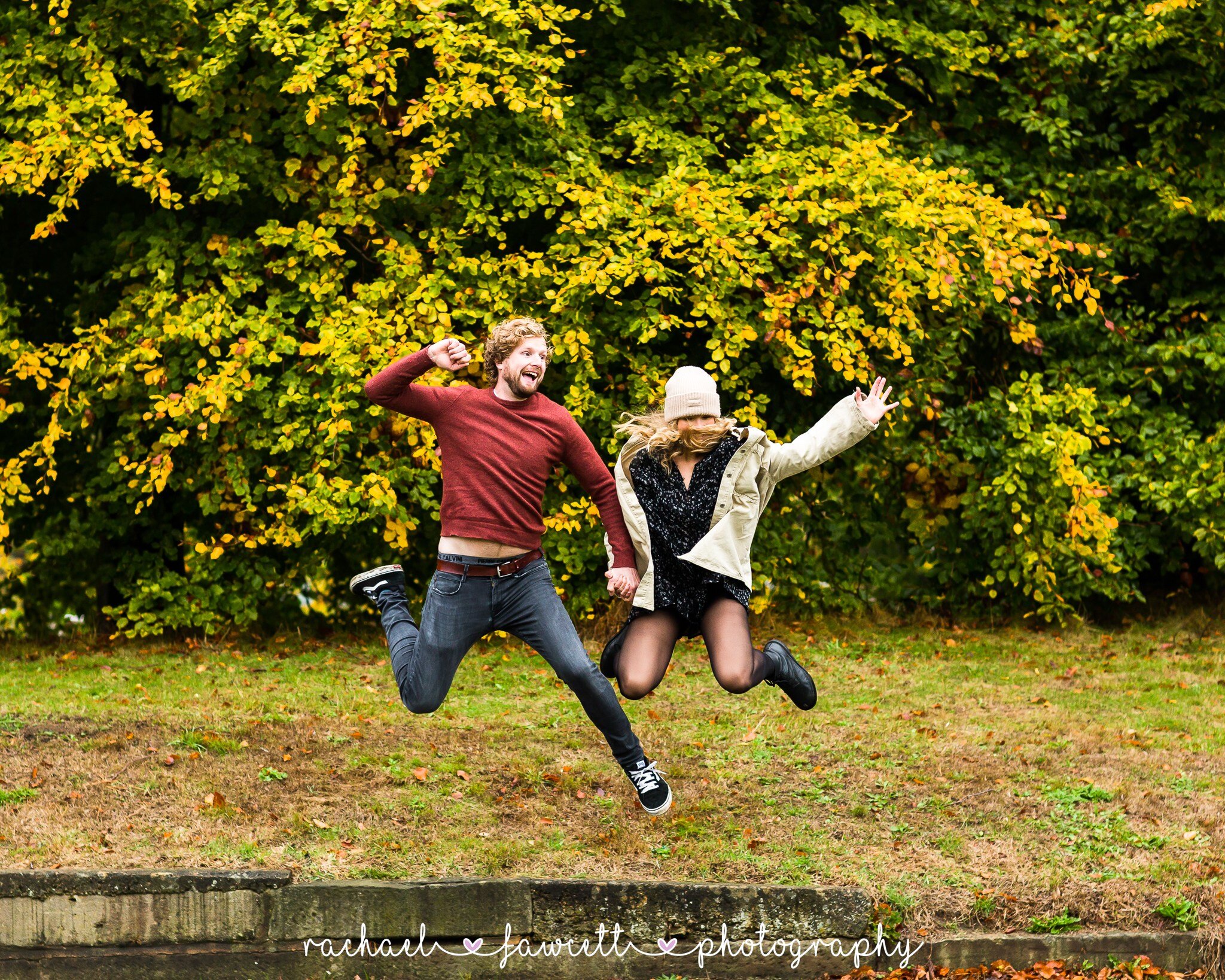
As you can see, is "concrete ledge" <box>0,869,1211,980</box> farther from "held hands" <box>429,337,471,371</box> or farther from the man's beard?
"held hands" <box>429,337,471,371</box>

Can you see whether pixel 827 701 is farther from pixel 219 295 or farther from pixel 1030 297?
pixel 219 295

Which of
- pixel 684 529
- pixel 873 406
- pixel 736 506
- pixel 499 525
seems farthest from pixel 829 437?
pixel 499 525

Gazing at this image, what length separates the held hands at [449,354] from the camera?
493 centimetres

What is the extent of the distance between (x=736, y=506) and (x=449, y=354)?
1.45m

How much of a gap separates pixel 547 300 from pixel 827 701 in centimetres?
321

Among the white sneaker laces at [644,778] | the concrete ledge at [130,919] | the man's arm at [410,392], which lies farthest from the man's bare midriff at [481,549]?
the concrete ledge at [130,919]

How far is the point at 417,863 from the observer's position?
5578 millimetres

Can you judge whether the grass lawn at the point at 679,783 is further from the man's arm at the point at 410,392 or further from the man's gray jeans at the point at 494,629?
the man's arm at the point at 410,392

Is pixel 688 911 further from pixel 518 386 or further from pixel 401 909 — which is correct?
pixel 518 386

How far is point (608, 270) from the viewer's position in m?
8.43

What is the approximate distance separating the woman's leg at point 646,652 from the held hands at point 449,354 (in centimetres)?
145

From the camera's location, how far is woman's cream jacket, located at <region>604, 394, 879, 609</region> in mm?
5594

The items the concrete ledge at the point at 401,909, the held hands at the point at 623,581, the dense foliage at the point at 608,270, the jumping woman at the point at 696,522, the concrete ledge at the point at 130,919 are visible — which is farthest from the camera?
the dense foliage at the point at 608,270

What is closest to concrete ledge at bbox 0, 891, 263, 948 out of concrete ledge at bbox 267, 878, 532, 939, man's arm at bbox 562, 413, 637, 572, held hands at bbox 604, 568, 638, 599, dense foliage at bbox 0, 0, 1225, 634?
concrete ledge at bbox 267, 878, 532, 939
